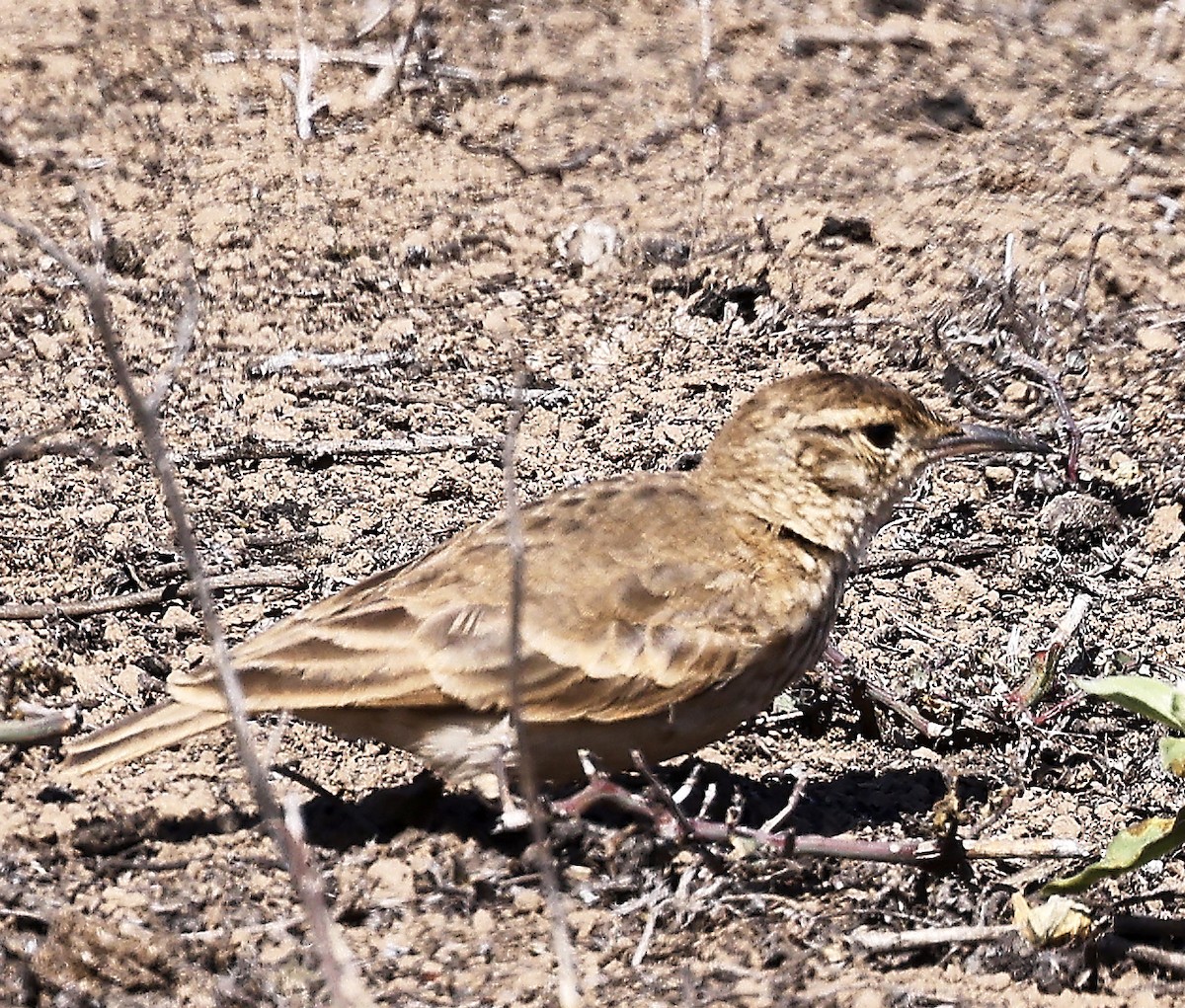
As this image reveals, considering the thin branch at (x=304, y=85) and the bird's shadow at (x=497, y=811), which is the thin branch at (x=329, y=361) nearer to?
the thin branch at (x=304, y=85)

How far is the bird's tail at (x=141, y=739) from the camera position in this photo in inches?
192

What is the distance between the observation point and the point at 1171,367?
285 inches

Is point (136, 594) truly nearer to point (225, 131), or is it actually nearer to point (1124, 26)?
point (225, 131)

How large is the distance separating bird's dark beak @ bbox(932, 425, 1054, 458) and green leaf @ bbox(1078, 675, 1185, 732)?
128 centimetres

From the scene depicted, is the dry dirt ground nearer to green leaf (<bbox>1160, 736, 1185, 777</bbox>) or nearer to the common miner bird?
the common miner bird

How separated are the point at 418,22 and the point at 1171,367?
3881mm

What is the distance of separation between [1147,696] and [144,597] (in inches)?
120

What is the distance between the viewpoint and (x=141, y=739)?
4.89 metres

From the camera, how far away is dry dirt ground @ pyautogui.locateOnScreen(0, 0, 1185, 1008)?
4.59 meters

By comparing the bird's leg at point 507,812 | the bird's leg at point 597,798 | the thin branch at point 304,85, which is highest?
the thin branch at point 304,85

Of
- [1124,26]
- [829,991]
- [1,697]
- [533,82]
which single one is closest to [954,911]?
[829,991]

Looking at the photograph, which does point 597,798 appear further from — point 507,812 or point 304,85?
point 304,85

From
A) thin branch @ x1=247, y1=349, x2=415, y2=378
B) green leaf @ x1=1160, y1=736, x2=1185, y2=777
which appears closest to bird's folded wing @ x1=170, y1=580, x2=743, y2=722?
green leaf @ x1=1160, y1=736, x2=1185, y2=777

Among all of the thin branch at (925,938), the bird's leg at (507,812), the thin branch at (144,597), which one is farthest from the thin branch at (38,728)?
the thin branch at (925,938)
